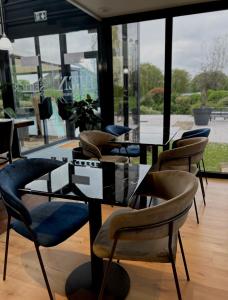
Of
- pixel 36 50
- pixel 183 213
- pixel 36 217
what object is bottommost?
pixel 36 217

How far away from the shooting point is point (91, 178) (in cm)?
181

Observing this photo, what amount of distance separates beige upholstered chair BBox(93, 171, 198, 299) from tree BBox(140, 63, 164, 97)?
2589 millimetres

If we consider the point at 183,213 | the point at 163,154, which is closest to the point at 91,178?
the point at 183,213

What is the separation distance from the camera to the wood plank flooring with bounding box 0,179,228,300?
177 cm

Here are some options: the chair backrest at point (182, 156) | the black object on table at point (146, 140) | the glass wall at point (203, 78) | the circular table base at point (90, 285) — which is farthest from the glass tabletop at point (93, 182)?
the glass wall at point (203, 78)

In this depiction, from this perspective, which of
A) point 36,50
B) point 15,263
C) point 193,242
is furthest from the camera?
point 36,50

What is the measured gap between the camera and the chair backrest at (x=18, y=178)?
1.51 metres

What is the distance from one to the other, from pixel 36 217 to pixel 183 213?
1.08 metres

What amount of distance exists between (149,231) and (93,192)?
43 cm

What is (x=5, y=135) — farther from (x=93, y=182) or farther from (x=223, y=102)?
(x=223, y=102)

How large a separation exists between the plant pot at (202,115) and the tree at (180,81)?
366 mm

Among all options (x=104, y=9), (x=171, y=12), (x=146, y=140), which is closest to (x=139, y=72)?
(x=171, y=12)

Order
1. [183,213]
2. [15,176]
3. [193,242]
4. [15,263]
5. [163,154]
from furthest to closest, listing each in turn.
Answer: [163,154], [193,242], [15,263], [15,176], [183,213]

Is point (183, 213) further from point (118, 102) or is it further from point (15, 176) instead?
point (118, 102)
